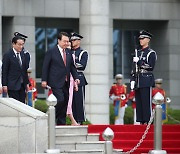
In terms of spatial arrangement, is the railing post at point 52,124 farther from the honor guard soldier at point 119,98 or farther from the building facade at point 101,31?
the honor guard soldier at point 119,98

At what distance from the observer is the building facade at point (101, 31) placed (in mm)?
31969

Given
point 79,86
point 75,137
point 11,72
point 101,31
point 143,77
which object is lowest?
point 75,137

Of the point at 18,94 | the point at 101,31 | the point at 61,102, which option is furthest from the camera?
the point at 101,31

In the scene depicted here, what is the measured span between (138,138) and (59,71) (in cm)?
216

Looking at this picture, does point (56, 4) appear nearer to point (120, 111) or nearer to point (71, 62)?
point (120, 111)

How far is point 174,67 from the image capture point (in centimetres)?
3750

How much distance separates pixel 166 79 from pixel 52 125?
18.4 meters

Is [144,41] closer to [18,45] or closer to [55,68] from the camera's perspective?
[55,68]

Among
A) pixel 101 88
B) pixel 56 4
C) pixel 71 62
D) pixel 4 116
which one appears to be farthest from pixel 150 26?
pixel 4 116

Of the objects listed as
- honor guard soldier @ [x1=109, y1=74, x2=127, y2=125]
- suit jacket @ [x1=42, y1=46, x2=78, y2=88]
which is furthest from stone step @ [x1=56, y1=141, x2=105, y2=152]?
honor guard soldier @ [x1=109, y1=74, x2=127, y2=125]

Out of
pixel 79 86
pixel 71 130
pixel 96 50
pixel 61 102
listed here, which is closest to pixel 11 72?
pixel 79 86

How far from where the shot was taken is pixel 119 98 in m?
32.6

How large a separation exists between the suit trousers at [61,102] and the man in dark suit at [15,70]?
4.11ft

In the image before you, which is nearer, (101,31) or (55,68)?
(55,68)
